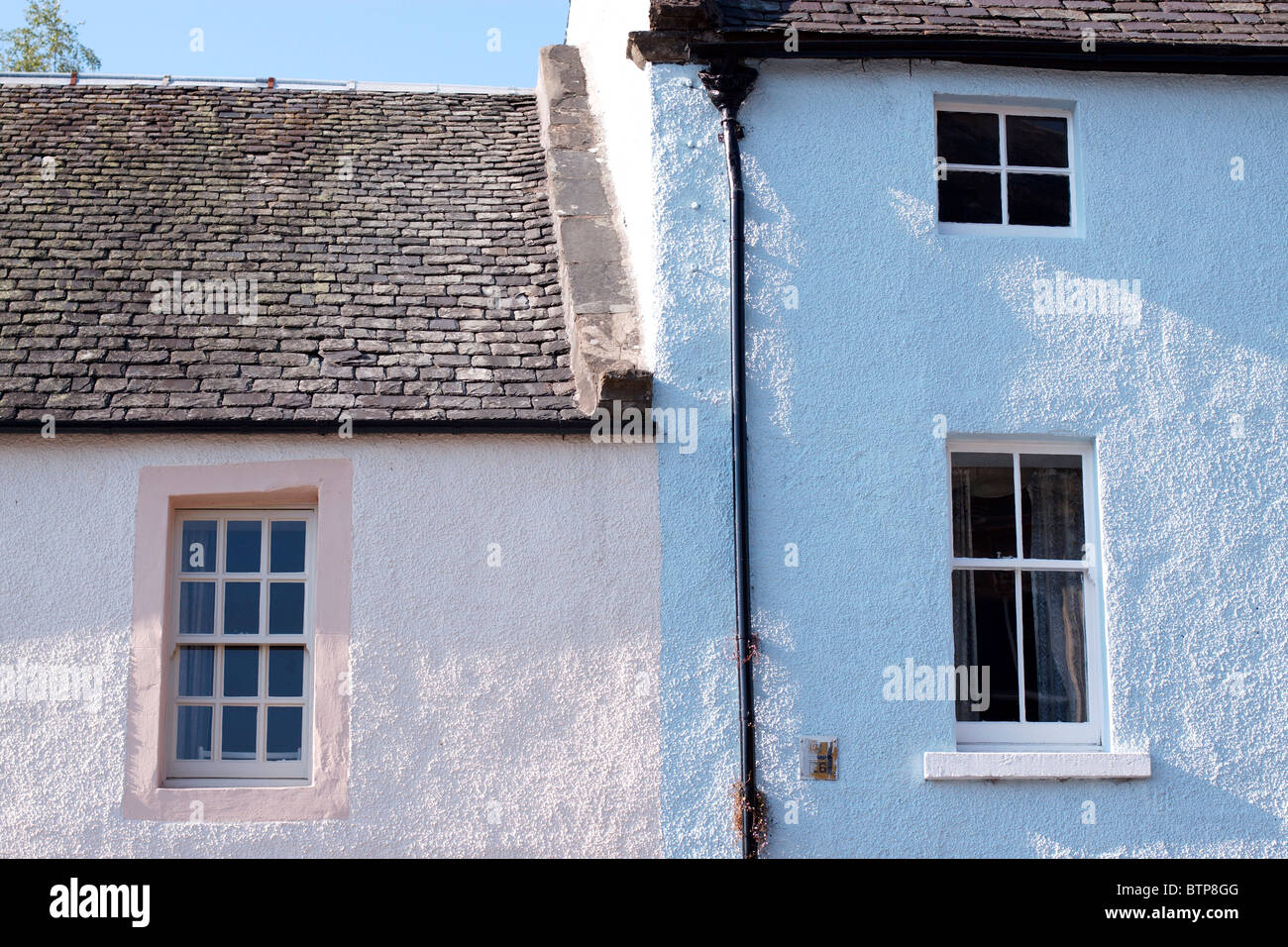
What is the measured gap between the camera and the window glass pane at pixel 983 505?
799cm

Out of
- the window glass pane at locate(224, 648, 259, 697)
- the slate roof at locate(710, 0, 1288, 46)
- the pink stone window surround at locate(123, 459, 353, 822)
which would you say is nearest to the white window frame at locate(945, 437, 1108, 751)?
the slate roof at locate(710, 0, 1288, 46)

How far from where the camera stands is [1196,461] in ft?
26.5

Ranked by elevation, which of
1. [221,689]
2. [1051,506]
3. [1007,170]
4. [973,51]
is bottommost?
[221,689]

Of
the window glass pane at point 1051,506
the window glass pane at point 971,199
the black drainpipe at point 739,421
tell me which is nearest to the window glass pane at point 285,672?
the black drainpipe at point 739,421

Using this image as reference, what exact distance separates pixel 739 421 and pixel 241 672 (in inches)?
124

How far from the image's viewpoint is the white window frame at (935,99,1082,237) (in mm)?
8312

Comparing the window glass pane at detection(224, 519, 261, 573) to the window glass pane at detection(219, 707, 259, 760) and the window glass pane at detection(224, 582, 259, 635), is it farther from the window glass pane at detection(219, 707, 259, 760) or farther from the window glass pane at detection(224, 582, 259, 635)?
the window glass pane at detection(219, 707, 259, 760)

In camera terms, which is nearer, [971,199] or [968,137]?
[971,199]

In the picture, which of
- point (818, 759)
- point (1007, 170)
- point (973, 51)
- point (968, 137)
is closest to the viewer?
point (818, 759)

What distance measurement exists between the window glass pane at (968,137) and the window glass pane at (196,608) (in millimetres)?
5083

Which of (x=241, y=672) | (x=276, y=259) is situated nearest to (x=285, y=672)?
(x=241, y=672)

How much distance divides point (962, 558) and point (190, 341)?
15.4 feet

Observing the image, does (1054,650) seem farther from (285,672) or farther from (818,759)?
(285,672)

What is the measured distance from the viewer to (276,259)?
9.02 meters
